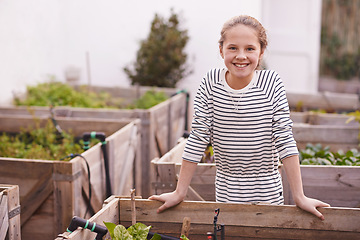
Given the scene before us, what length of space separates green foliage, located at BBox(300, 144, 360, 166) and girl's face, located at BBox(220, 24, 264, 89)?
1.59 meters

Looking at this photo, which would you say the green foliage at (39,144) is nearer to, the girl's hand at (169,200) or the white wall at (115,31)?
the girl's hand at (169,200)

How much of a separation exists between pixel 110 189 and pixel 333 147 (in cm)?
203

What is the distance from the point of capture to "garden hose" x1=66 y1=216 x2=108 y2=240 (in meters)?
2.25

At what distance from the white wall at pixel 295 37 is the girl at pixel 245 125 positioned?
739 centimetres

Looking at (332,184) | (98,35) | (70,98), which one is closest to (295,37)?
(98,35)

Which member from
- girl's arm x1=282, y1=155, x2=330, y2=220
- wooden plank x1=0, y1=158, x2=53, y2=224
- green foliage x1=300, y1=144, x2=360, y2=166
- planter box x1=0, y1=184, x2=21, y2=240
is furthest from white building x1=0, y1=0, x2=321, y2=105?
girl's arm x1=282, y1=155, x2=330, y2=220

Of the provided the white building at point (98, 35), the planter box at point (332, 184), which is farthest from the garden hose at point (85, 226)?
the white building at point (98, 35)

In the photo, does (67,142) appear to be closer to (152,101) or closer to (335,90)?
(152,101)

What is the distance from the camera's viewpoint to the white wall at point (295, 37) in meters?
9.73

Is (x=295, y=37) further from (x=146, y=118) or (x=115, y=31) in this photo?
(x=146, y=118)

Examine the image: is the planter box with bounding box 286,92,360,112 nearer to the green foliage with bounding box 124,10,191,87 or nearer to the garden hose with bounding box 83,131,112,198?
the green foliage with bounding box 124,10,191,87

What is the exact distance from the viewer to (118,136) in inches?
175

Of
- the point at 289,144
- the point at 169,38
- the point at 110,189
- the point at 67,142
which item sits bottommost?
the point at 110,189

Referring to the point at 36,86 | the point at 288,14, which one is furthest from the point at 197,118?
the point at 288,14
